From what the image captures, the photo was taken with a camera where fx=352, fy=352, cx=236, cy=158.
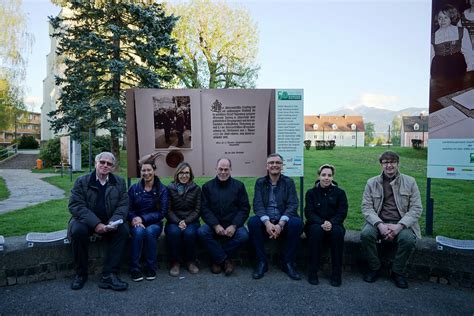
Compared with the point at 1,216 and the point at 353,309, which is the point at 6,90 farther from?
the point at 353,309

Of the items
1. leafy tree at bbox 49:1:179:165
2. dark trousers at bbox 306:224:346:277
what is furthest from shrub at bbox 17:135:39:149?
dark trousers at bbox 306:224:346:277

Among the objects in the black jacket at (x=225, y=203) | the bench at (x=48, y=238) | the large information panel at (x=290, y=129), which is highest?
the large information panel at (x=290, y=129)

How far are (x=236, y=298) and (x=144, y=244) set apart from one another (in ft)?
4.48

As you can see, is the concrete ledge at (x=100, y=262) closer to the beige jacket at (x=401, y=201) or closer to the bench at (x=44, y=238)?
the bench at (x=44, y=238)

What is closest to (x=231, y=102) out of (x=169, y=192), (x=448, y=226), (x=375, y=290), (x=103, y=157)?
(x=169, y=192)

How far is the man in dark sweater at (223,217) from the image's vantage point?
4.43 metres

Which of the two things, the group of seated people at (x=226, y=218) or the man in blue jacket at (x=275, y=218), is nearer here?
the group of seated people at (x=226, y=218)

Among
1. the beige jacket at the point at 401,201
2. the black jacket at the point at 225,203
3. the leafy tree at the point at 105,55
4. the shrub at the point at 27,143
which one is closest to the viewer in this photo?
Result: the beige jacket at the point at 401,201

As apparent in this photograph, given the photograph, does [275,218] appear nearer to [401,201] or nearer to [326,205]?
[326,205]

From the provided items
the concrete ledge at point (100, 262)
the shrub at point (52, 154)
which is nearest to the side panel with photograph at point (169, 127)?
the concrete ledge at point (100, 262)

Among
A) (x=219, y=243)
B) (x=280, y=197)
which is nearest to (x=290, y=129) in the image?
(x=280, y=197)

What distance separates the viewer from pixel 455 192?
945cm

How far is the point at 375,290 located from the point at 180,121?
353cm

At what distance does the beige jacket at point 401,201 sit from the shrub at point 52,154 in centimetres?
2202
